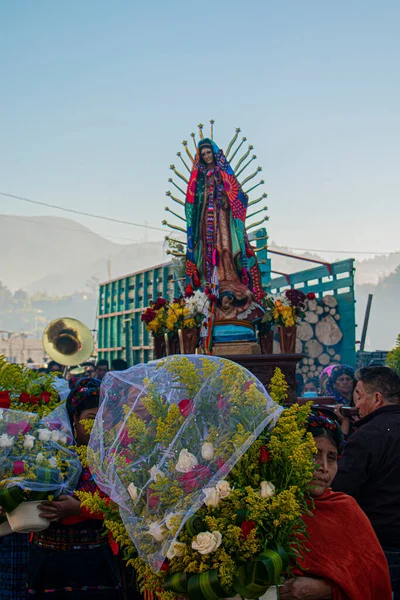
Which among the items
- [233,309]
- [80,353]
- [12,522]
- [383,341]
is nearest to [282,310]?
[233,309]

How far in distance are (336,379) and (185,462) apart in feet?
16.7

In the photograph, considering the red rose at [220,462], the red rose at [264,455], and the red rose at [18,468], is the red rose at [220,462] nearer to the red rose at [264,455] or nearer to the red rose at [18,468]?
the red rose at [264,455]

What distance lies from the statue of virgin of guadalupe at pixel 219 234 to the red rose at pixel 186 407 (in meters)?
6.52

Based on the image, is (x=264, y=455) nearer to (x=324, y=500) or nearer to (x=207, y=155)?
(x=324, y=500)

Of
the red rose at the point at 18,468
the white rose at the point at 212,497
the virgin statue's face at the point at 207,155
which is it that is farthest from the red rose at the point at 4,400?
the virgin statue's face at the point at 207,155

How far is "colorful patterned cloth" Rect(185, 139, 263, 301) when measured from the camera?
9070 millimetres

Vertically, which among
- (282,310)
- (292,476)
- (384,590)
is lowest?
(384,590)

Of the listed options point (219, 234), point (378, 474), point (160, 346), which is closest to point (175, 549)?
point (378, 474)

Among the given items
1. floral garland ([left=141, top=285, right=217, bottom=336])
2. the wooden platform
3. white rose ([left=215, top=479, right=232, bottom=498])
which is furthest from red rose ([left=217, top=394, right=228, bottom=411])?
floral garland ([left=141, top=285, right=217, bottom=336])

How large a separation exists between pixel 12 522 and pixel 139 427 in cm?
117

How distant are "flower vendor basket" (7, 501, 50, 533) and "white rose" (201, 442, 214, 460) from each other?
50.2 inches

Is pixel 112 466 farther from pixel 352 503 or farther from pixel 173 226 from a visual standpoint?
pixel 173 226

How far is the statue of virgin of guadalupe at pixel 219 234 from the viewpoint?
8922 millimetres

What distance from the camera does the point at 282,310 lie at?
8.54 m
